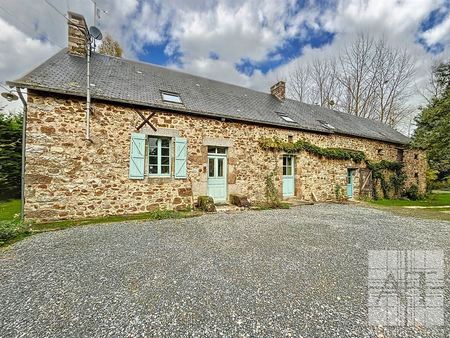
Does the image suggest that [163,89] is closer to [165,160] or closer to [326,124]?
[165,160]

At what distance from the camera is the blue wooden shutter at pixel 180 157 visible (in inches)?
269

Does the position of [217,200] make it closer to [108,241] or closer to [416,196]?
[108,241]

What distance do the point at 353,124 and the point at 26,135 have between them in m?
15.3

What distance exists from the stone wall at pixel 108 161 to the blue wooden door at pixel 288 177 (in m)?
0.99

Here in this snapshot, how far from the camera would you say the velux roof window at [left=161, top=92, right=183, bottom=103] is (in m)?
7.31

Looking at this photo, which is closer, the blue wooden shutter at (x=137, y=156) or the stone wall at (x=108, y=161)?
the stone wall at (x=108, y=161)

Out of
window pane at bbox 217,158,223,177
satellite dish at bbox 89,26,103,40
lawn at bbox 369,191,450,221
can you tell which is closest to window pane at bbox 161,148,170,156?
window pane at bbox 217,158,223,177

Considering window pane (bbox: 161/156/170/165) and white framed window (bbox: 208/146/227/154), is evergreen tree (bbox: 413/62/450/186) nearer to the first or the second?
white framed window (bbox: 208/146/227/154)

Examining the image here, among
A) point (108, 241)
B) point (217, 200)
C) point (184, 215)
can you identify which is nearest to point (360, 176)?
point (217, 200)

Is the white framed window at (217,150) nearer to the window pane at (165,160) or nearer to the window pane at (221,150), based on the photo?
the window pane at (221,150)

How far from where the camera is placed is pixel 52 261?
310 centimetres
